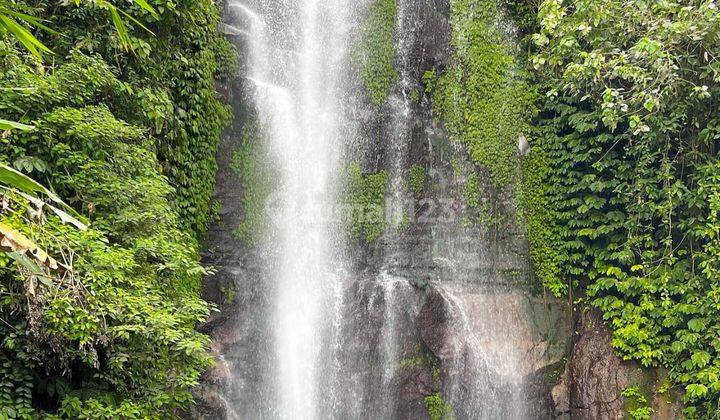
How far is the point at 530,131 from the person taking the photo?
9.75m

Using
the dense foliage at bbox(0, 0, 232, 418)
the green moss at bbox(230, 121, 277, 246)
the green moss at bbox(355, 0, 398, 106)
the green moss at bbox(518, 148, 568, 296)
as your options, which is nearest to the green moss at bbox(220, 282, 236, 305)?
the green moss at bbox(230, 121, 277, 246)

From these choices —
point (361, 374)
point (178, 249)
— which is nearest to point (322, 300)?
point (361, 374)

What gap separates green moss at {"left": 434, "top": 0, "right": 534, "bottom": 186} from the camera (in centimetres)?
976

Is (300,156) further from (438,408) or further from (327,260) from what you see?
(438,408)

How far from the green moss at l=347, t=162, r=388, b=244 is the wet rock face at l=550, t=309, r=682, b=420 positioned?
3.32 metres

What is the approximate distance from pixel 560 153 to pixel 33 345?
7.67 meters

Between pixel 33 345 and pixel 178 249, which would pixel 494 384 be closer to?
pixel 178 249

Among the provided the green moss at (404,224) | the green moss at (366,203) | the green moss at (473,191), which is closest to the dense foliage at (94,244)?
the green moss at (366,203)

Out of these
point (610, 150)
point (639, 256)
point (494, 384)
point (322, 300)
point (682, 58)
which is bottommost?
point (494, 384)

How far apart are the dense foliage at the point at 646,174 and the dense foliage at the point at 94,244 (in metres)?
5.30

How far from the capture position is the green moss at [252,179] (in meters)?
8.59

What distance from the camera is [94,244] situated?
451 cm

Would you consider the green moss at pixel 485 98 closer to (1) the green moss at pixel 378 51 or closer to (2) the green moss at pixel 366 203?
(1) the green moss at pixel 378 51

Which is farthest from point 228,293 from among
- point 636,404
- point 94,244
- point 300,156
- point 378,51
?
point 636,404
